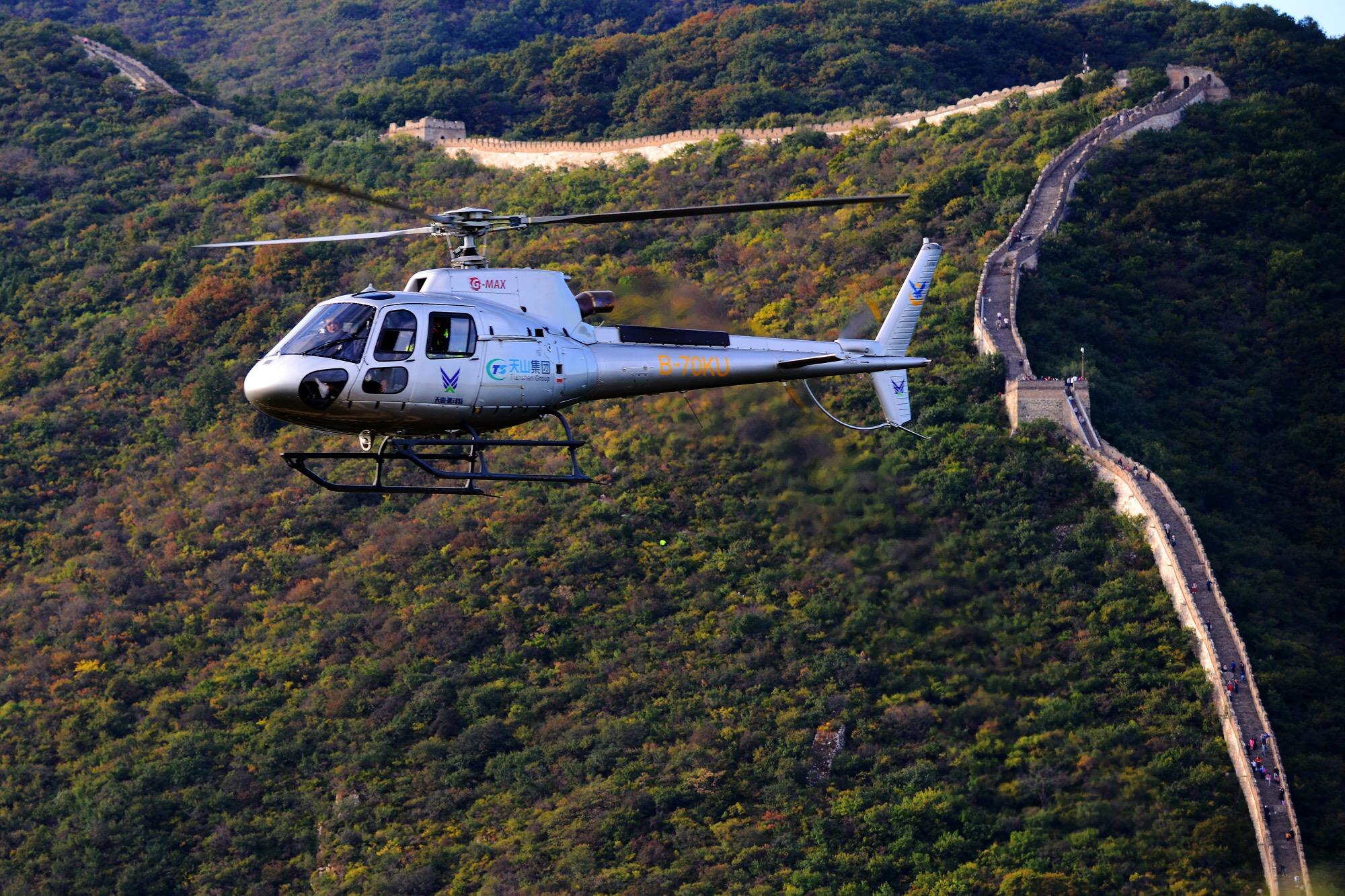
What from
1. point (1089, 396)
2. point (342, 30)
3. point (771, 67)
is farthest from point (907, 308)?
point (342, 30)

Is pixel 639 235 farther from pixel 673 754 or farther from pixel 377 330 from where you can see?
pixel 377 330

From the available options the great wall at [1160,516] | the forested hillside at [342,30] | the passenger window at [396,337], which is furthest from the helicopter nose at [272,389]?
the forested hillside at [342,30]

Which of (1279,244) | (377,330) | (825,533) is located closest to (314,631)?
(825,533)

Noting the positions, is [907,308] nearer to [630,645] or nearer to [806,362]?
[806,362]

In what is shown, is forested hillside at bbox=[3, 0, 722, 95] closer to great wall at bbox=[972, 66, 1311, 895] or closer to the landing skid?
great wall at bbox=[972, 66, 1311, 895]

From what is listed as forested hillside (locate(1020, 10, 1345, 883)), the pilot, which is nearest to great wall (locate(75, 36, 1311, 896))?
forested hillside (locate(1020, 10, 1345, 883))
